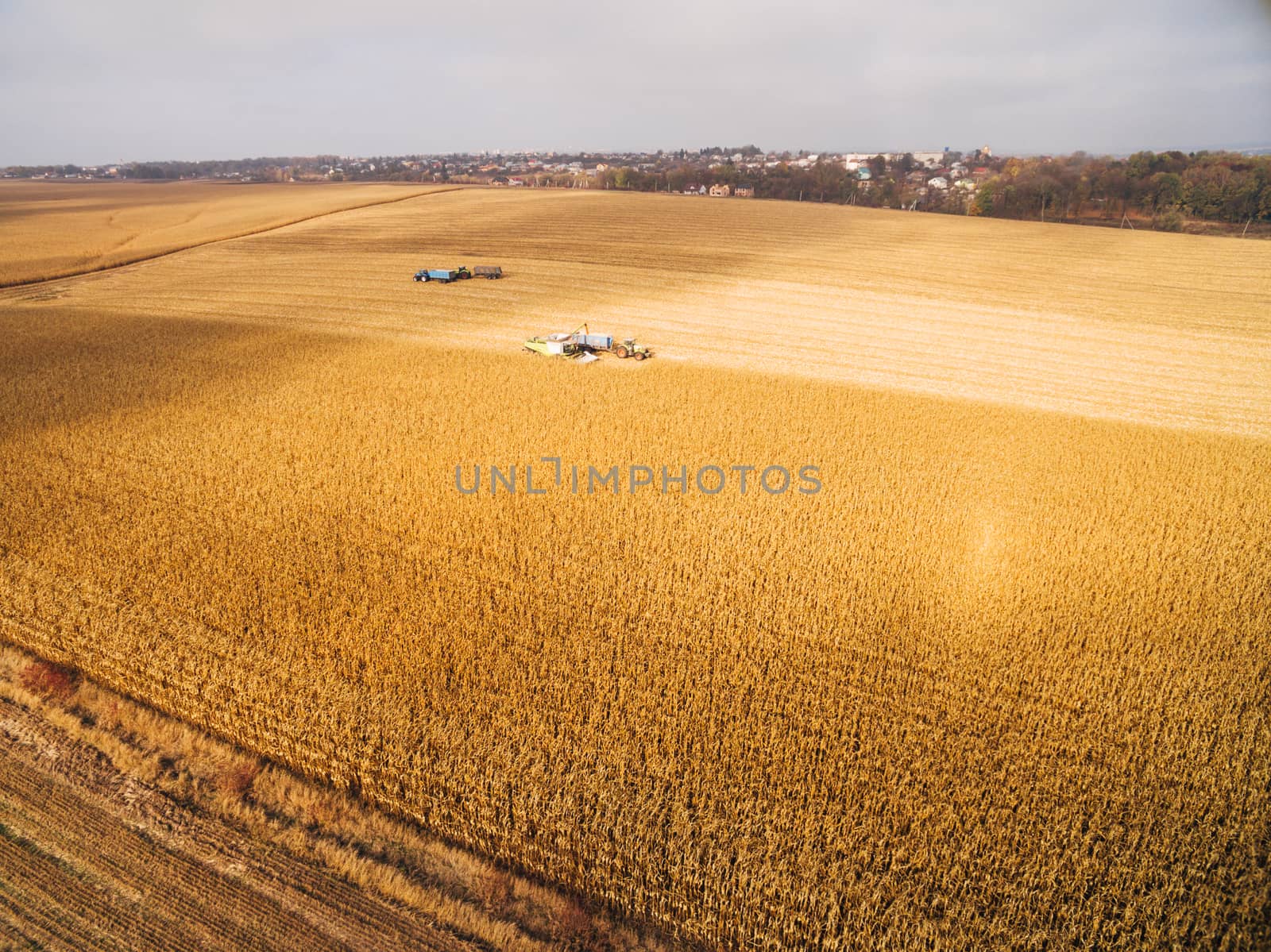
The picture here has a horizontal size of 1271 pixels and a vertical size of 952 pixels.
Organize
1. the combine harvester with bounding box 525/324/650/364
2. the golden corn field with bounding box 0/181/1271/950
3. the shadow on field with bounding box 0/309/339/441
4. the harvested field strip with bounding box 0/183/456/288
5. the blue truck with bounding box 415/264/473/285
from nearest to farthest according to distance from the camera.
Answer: the golden corn field with bounding box 0/181/1271/950, the shadow on field with bounding box 0/309/339/441, the combine harvester with bounding box 525/324/650/364, the blue truck with bounding box 415/264/473/285, the harvested field strip with bounding box 0/183/456/288

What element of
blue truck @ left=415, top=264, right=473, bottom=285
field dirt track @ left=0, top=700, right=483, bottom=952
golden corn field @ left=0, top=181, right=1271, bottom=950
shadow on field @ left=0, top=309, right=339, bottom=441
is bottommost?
field dirt track @ left=0, top=700, right=483, bottom=952

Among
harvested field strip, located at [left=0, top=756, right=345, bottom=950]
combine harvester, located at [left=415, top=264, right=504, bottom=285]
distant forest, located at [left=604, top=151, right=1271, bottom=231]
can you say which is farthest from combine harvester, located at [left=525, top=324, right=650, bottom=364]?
distant forest, located at [left=604, top=151, right=1271, bottom=231]

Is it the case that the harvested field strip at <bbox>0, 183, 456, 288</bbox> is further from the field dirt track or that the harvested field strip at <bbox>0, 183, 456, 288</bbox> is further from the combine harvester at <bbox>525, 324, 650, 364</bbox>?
the field dirt track

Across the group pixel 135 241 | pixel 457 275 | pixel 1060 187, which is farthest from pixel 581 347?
pixel 1060 187

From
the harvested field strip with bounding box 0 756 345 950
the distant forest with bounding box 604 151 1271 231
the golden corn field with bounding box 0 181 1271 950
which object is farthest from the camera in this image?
the distant forest with bounding box 604 151 1271 231

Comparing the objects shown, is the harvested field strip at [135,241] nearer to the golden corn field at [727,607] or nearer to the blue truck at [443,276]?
the golden corn field at [727,607]

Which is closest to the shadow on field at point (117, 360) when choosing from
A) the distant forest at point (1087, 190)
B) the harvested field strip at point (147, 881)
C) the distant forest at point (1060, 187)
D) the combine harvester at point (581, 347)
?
the combine harvester at point (581, 347)

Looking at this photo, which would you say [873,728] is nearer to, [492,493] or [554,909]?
[554,909]
